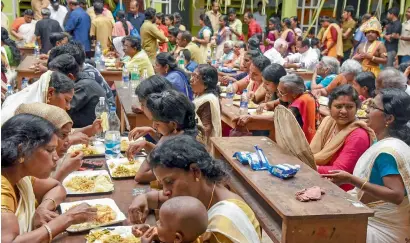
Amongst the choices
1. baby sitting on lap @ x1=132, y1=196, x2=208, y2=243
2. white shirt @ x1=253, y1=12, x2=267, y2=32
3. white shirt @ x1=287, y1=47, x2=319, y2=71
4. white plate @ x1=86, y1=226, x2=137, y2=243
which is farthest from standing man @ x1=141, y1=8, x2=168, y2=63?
baby sitting on lap @ x1=132, y1=196, x2=208, y2=243

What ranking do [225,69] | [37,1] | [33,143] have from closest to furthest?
[33,143], [225,69], [37,1]

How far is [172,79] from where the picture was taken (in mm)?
4586

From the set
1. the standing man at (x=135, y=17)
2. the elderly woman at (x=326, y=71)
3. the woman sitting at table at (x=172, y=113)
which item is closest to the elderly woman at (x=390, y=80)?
the elderly woman at (x=326, y=71)

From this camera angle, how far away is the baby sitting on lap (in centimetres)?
150

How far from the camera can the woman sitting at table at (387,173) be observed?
2.40 m

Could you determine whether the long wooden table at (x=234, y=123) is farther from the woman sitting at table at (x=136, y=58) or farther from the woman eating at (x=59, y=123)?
the woman eating at (x=59, y=123)

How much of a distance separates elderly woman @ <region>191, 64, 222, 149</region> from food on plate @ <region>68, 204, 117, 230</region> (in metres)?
1.71

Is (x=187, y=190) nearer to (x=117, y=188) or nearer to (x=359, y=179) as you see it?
(x=117, y=188)

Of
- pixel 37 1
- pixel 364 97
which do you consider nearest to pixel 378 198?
pixel 364 97

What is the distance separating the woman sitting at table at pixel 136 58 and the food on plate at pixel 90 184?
11.3 ft

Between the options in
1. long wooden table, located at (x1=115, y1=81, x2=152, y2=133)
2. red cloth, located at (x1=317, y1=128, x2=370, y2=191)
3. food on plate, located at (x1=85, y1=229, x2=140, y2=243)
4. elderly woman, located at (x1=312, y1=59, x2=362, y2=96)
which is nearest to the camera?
food on plate, located at (x1=85, y1=229, x2=140, y2=243)

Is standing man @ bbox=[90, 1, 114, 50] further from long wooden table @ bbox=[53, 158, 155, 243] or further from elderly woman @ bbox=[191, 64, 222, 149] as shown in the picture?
long wooden table @ bbox=[53, 158, 155, 243]

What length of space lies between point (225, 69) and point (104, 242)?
5.37 m

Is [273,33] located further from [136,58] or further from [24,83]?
[24,83]
